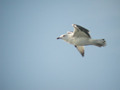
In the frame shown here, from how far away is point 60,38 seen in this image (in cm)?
2398

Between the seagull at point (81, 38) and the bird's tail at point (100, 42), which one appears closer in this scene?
the seagull at point (81, 38)

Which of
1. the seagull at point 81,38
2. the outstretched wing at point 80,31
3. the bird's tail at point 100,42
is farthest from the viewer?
the bird's tail at point 100,42

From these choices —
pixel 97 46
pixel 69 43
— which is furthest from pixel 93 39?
pixel 69 43

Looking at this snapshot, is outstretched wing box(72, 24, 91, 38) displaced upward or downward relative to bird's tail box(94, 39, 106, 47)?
upward

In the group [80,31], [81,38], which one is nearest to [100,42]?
[81,38]

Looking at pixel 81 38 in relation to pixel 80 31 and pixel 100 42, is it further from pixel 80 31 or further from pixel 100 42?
pixel 100 42

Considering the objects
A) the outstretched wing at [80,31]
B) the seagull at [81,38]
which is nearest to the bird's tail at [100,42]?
the seagull at [81,38]

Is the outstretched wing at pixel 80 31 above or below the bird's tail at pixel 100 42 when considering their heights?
above

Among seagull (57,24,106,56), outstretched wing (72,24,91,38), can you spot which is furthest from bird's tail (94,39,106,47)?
outstretched wing (72,24,91,38)

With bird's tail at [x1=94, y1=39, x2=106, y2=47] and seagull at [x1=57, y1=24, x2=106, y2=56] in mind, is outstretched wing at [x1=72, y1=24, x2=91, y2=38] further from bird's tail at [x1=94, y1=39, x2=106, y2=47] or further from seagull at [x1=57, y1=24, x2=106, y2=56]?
bird's tail at [x1=94, y1=39, x2=106, y2=47]

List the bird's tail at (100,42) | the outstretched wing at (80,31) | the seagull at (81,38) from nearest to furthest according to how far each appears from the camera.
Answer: the outstretched wing at (80,31) < the seagull at (81,38) < the bird's tail at (100,42)

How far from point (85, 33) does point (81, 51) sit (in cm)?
400

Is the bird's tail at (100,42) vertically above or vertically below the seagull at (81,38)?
below

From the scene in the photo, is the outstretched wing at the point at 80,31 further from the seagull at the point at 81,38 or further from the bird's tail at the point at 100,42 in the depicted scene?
the bird's tail at the point at 100,42
